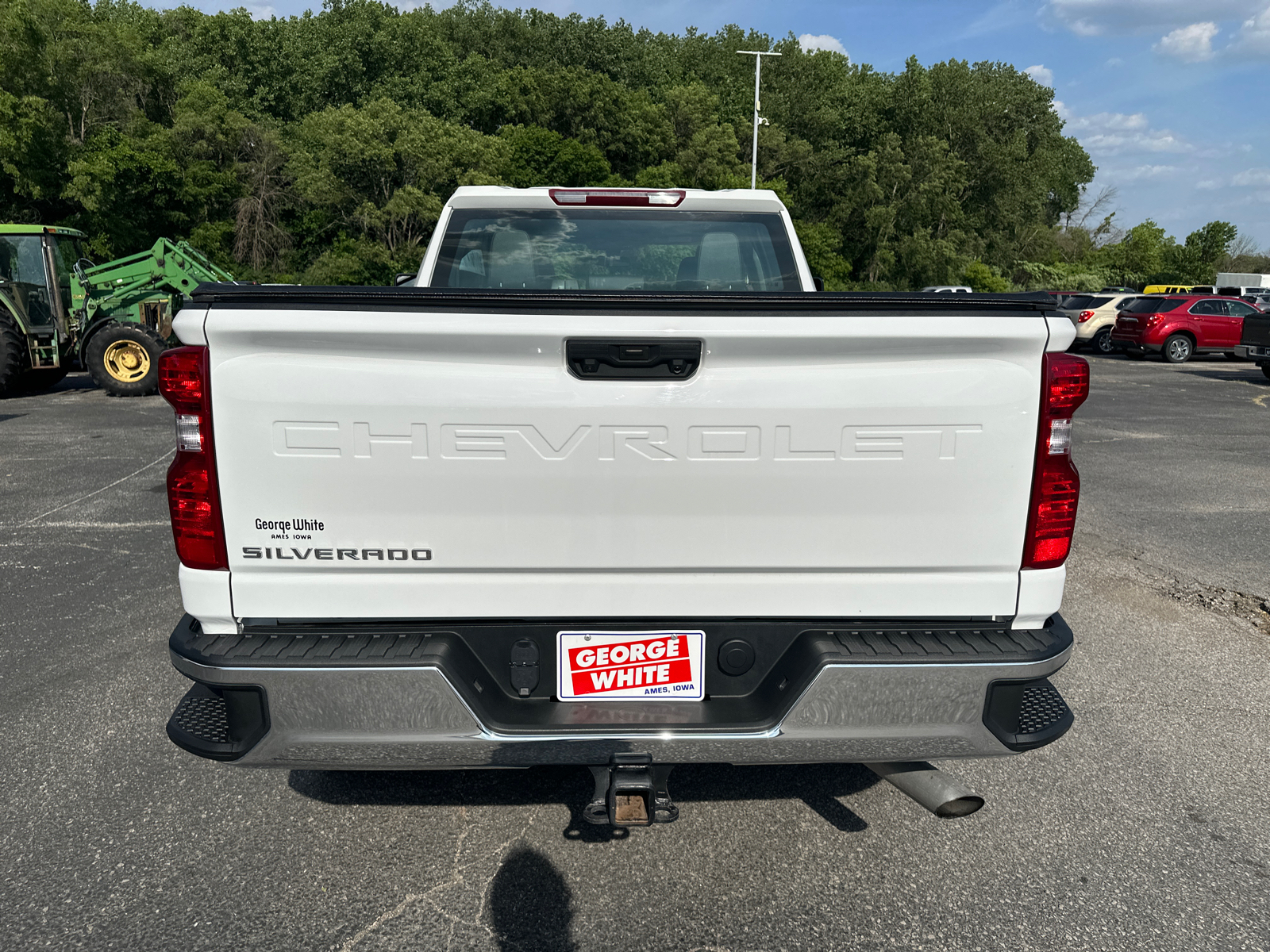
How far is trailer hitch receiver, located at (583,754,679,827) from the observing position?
241cm

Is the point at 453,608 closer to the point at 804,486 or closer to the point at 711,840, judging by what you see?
the point at 804,486

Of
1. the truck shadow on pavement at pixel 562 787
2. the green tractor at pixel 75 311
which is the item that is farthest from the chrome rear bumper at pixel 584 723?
the green tractor at pixel 75 311

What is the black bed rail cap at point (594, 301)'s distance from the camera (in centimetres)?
231

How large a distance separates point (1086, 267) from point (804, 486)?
244 ft

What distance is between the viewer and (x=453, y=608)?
8.02ft

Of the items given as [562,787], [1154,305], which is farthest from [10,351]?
[1154,305]

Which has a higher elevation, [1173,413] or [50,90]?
[50,90]

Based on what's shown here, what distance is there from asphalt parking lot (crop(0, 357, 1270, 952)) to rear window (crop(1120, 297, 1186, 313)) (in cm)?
2199

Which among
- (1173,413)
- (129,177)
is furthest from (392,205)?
(1173,413)

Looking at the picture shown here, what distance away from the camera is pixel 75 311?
52.8 feet

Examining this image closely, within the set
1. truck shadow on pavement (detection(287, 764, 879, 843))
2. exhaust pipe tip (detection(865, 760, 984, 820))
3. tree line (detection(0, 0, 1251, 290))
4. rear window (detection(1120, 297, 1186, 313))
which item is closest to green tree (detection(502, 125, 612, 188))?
tree line (detection(0, 0, 1251, 290))

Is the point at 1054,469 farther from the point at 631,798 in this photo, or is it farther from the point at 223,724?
the point at 223,724

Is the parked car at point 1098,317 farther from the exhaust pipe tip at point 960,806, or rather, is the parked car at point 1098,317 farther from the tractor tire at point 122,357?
the exhaust pipe tip at point 960,806

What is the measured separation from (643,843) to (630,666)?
87 cm
